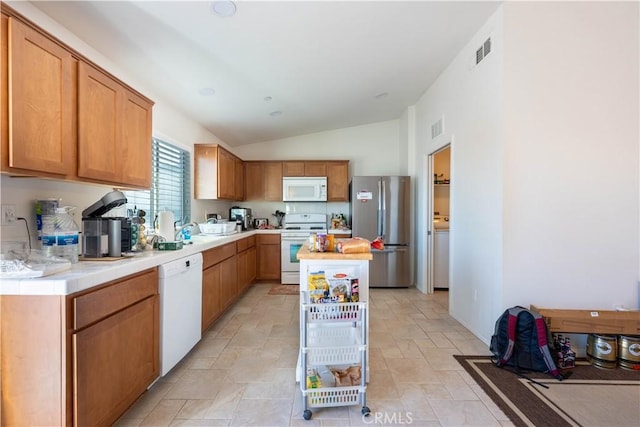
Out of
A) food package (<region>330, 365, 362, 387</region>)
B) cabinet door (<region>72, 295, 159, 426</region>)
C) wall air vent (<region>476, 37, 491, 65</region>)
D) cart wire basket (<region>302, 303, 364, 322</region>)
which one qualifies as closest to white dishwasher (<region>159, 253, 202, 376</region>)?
cabinet door (<region>72, 295, 159, 426</region>)

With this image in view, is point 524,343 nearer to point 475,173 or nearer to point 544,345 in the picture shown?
point 544,345

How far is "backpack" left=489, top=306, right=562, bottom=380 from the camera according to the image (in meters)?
2.04

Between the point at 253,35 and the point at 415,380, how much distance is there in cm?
284

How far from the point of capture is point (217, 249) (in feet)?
9.36

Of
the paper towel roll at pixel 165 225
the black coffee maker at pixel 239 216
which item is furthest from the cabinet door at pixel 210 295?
the black coffee maker at pixel 239 216

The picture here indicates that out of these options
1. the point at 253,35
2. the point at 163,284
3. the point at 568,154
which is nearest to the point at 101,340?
the point at 163,284

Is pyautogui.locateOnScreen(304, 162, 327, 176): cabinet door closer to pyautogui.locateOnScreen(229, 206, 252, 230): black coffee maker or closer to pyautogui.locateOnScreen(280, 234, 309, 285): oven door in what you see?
pyautogui.locateOnScreen(280, 234, 309, 285): oven door

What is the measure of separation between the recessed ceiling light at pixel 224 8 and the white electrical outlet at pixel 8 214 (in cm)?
167

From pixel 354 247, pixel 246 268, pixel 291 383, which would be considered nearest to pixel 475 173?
pixel 354 247

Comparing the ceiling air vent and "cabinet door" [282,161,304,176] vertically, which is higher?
the ceiling air vent

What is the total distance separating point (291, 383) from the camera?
195 centimetres

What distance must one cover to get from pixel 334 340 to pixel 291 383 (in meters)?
0.51

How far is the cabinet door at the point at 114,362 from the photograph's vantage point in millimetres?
1259

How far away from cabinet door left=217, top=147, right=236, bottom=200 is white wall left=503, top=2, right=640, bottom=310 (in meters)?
3.32
